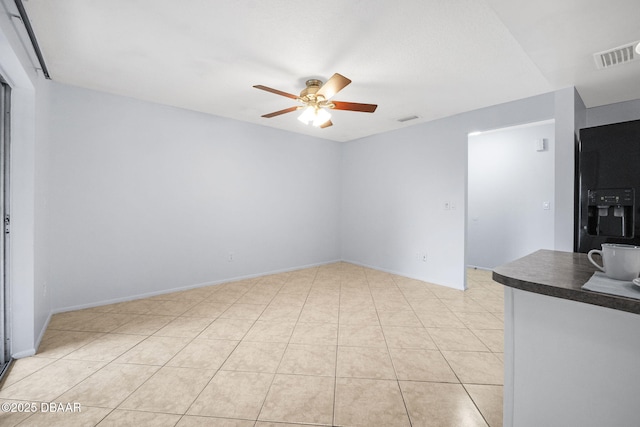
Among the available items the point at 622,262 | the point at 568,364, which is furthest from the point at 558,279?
the point at 568,364

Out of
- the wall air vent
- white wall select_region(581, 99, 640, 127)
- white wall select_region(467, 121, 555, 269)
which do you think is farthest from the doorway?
white wall select_region(467, 121, 555, 269)

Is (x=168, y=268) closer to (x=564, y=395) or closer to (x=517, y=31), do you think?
(x=564, y=395)

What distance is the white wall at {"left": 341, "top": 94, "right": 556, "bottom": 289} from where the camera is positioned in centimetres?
363

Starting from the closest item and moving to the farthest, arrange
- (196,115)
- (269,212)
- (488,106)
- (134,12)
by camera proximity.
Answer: (134,12), (488,106), (196,115), (269,212)

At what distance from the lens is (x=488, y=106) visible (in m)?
3.36

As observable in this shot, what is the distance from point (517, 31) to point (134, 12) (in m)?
2.53

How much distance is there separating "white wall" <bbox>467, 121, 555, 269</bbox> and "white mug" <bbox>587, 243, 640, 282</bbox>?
373 centimetres

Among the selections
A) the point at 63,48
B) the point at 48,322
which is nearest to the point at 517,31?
the point at 63,48

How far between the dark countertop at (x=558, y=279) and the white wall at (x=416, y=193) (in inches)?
97.1

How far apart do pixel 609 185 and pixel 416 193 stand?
2238 millimetres

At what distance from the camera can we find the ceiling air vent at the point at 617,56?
187 cm

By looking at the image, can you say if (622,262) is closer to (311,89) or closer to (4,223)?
(311,89)

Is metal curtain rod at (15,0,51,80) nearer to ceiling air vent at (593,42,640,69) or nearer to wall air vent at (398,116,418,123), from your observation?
wall air vent at (398,116,418,123)

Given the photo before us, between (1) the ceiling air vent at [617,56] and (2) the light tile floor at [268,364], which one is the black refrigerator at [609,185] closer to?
(1) the ceiling air vent at [617,56]
